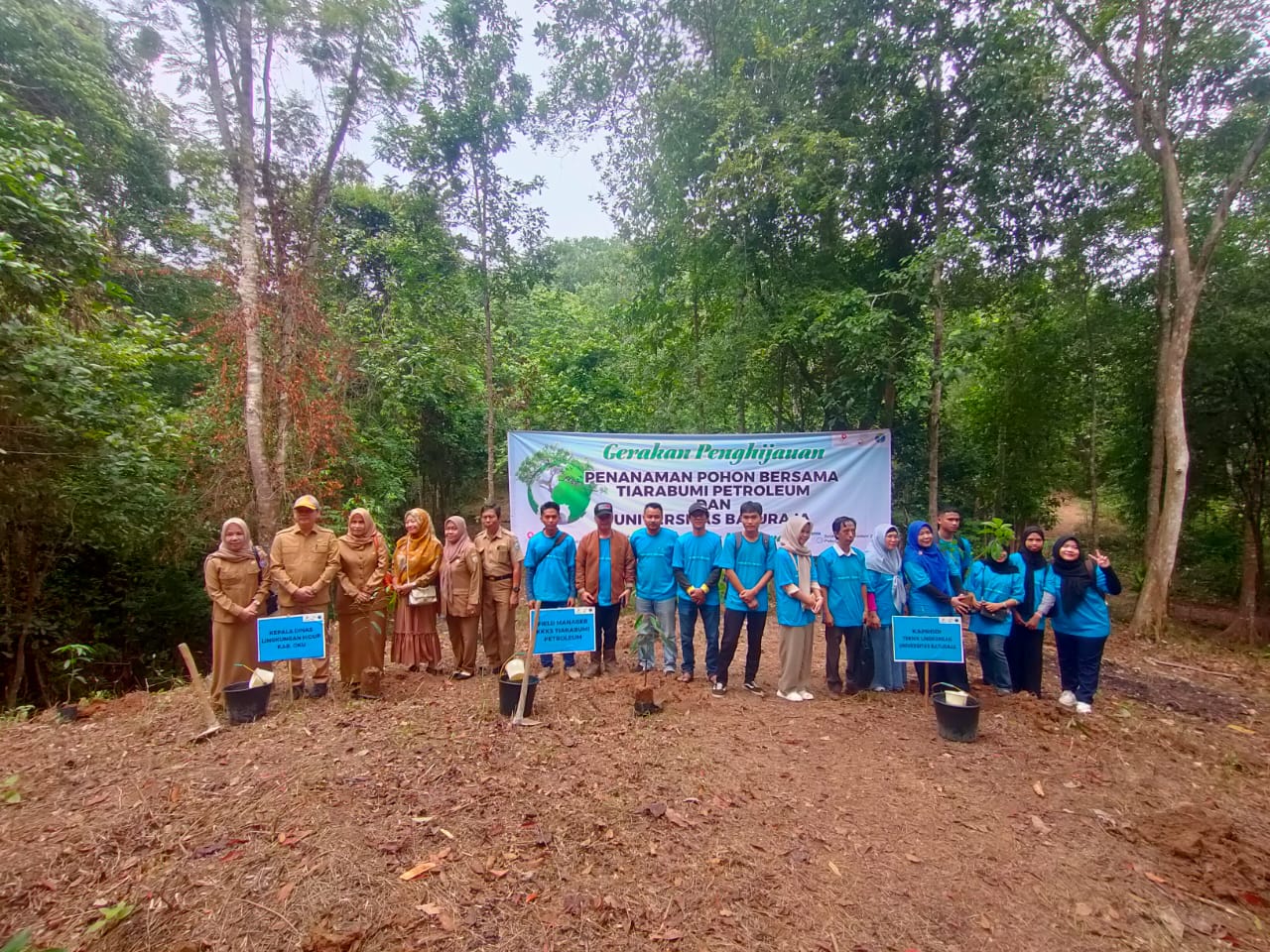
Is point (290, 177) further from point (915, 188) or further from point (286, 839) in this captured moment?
point (286, 839)

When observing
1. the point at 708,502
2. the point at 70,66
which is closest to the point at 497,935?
the point at 708,502

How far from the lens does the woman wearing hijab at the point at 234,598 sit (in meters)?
4.57

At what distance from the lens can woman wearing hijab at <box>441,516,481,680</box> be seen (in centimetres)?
518

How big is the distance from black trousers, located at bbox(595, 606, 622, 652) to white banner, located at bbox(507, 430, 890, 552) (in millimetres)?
1878

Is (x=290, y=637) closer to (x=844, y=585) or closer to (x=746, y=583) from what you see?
(x=746, y=583)

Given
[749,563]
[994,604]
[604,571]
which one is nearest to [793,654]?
[749,563]

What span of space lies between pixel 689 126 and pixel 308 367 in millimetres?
5732

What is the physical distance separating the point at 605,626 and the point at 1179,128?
27.1 feet

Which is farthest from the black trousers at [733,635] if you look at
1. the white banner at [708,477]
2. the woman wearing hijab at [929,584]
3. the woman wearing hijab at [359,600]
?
the woman wearing hijab at [359,600]

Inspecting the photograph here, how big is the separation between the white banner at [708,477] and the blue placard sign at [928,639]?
2.54 metres

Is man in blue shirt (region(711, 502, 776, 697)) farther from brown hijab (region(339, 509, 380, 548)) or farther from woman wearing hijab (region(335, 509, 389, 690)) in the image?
brown hijab (region(339, 509, 380, 548))

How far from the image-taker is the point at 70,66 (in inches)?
321

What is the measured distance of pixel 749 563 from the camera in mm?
4977

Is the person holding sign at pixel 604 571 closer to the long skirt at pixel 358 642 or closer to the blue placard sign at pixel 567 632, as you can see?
the blue placard sign at pixel 567 632
